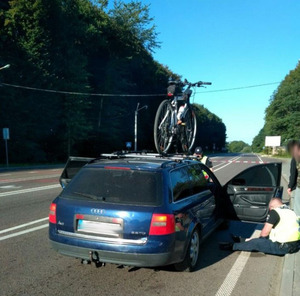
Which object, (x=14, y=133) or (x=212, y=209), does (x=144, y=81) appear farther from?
(x=212, y=209)

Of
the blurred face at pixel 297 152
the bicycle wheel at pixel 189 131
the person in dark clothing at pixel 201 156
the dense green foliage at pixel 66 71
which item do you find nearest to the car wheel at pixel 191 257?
the blurred face at pixel 297 152

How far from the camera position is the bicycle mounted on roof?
25.6ft

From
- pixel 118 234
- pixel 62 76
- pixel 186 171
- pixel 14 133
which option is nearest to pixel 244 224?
pixel 186 171

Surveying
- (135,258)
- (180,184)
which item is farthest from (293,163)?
(135,258)

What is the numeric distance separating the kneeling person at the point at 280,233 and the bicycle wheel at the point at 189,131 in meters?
4.23

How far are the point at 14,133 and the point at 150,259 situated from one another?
2974cm

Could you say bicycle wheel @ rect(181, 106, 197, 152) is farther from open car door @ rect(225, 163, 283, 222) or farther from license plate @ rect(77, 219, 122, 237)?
license plate @ rect(77, 219, 122, 237)

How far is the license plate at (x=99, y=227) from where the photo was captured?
364 centimetres

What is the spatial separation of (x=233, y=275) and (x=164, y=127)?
14.4 ft

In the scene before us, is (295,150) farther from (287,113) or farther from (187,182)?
(287,113)

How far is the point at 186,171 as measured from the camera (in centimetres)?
473

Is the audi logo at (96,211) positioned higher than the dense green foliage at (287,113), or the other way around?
the dense green foliage at (287,113)

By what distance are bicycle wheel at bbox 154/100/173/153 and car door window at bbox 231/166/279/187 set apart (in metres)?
2.24

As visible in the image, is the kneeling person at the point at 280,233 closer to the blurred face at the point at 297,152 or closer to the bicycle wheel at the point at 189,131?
the blurred face at the point at 297,152
